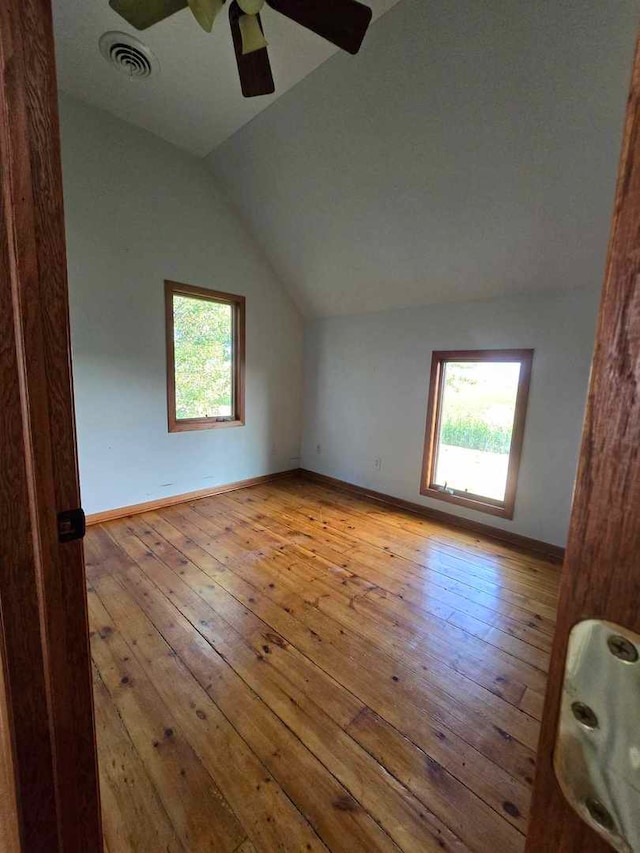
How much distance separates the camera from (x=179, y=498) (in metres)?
3.49

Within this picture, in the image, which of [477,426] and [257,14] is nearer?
[257,14]

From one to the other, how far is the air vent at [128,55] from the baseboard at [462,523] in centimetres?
372

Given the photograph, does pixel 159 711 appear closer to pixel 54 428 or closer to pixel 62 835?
pixel 62 835

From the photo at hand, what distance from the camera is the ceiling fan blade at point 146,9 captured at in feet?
4.55

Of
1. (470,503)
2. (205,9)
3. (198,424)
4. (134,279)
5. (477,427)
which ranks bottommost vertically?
(470,503)

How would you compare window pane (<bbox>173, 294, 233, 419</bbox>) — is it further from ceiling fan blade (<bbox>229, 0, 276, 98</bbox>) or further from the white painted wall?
ceiling fan blade (<bbox>229, 0, 276, 98</bbox>)

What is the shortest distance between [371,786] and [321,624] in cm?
74

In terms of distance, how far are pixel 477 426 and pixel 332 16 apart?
2.72 m

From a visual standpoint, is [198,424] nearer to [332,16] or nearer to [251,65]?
[251,65]

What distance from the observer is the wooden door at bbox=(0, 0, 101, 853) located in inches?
21.9

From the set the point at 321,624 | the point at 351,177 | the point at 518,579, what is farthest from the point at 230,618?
the point at 351,177

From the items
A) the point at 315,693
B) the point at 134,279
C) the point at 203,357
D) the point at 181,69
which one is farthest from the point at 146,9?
the point at 315,693

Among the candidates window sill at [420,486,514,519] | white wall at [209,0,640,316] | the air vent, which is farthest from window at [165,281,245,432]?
window sill at [420,486,514,519]

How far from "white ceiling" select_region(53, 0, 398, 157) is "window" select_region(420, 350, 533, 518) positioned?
7.30ft
